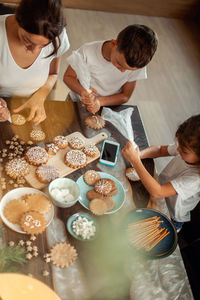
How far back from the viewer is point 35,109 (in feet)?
5.54

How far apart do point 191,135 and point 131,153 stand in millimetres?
355

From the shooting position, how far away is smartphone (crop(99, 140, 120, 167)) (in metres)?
1.65

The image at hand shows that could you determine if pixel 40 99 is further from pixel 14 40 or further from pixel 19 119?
pixel 14 40

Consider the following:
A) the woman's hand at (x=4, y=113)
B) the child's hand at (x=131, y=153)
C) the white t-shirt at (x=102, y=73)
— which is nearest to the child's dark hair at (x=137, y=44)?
the white t-shirt at (x=102, y=73)

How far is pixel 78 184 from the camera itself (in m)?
1.51

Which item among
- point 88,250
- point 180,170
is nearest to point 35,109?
point 88,250

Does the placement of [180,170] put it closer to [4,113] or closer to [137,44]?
[137,44]

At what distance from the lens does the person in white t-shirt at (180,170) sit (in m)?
1.51

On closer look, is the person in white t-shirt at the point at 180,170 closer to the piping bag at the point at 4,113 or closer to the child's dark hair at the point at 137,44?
the child's dark hair at the point at 137,44

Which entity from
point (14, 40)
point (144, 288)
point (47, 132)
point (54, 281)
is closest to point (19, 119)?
point (47, 132)

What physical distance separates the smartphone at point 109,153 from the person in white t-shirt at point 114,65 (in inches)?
11.1

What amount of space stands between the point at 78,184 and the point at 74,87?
2.62ft

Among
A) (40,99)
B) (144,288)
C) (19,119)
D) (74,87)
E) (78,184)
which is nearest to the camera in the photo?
(144,288)

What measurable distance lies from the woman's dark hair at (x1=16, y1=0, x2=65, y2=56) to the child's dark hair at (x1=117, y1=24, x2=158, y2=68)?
1.38 feet
